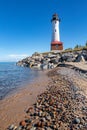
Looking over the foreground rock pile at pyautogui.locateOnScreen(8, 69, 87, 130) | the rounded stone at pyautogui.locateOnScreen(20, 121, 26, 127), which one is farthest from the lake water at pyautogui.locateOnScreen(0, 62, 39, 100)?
the rounded stone at pyautogui.locateOnScreen(20, 121, 26, 127)

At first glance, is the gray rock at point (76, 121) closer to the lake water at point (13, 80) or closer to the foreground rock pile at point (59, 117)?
the foreground rock pile at point (59, 117)

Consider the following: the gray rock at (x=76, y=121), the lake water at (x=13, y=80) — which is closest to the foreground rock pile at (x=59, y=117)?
the gray rock at (x=76, y=121)

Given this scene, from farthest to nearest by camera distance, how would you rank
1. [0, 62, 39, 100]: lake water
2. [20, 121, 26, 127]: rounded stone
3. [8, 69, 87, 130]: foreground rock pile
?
[0, 62, 39, 100]: lake water
[20, 121, 26, 127]: rounded stone
[8, 69, 87, 130]: foreground rock pile

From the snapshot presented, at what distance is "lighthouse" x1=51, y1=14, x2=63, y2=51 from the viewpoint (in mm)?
60594

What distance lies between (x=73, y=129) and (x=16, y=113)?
362cm

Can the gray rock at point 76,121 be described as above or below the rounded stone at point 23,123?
above

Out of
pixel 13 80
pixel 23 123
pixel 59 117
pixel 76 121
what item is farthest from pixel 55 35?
pixel 76 121

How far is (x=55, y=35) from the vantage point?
62250mm

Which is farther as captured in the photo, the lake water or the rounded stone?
the lake water

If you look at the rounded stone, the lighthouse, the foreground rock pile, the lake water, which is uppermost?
the lighthouse

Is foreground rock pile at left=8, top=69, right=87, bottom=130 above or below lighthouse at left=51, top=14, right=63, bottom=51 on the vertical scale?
below

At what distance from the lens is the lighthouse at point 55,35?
60.6m

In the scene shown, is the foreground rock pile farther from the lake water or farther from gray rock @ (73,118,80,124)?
the lake water

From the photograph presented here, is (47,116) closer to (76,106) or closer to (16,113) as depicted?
(76,106)
